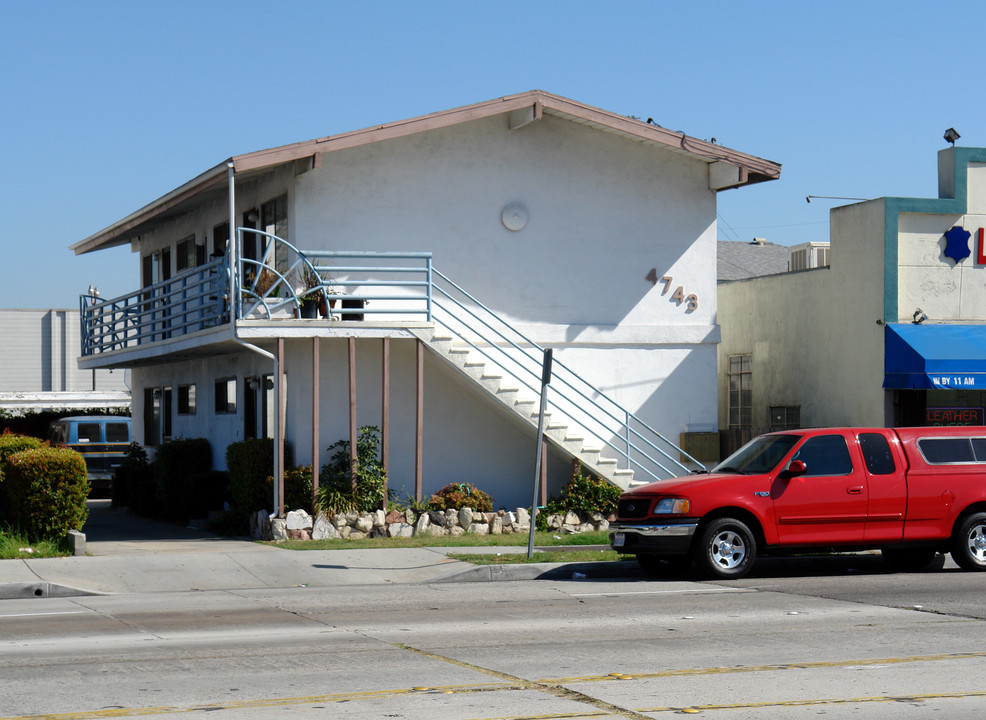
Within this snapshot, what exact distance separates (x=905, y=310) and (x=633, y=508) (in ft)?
31.2

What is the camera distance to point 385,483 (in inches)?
766

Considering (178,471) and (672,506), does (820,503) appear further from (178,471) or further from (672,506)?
(178,471)

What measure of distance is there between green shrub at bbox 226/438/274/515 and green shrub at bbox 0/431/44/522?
3.19m

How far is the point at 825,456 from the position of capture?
49.6 feet

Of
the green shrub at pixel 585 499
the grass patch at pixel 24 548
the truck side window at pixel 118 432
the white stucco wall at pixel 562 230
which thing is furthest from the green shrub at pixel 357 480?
the truck side window at pixel 118 432

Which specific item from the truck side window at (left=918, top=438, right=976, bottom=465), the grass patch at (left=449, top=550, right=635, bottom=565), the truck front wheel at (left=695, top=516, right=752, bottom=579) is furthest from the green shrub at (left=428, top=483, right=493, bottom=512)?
the truck side window at (left=918, top=438, right=976, bottom=465)

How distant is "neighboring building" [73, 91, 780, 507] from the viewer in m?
19.9

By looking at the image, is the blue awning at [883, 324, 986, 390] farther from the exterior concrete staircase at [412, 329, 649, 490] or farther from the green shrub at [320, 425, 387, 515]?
the green shrub at [320, 425, 387, 515]

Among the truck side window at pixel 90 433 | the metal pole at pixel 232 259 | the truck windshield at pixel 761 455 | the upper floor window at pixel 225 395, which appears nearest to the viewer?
the truck windshield at pixel 761 455

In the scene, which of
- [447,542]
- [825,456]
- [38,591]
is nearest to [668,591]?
[825,456]

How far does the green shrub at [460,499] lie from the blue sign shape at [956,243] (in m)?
9.57

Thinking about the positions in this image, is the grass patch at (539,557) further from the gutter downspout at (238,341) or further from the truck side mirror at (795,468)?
the gutter downspout at (238,341)

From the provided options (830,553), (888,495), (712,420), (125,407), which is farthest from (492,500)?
(125,407)

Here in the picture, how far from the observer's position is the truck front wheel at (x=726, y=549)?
47.8ft
